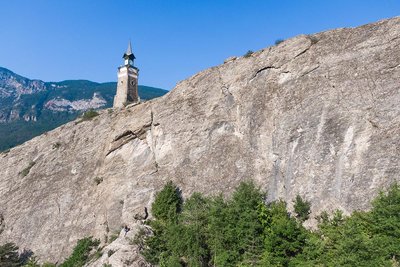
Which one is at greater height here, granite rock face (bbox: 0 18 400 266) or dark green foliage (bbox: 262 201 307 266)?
granite rock face (bbox: 0 18 400 266)

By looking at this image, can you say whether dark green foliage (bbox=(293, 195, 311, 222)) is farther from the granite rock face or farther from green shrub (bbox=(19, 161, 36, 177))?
green shrub (bbox=(19, 161, 36, 177))

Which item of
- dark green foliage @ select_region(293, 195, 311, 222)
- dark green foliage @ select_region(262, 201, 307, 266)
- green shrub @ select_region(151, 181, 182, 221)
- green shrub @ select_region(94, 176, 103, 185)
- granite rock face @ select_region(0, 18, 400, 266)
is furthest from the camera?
green shrub @ select_region(94, 176, 103, 185)

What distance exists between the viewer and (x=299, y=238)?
31.2 m

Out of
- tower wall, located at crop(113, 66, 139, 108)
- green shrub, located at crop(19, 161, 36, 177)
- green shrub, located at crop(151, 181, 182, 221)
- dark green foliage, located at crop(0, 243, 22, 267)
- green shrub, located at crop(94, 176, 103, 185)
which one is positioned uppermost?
tower wall, located at crop(113, 66, 139, 108)

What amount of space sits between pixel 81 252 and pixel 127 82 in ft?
110

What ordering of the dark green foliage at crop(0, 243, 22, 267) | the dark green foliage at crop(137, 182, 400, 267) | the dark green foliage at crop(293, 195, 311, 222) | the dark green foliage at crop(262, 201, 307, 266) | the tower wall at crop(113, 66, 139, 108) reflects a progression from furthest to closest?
the tower wall at crop(113, 66, 139, 108), the dark green foliage at crop(0, 243, 22, 267), the dark green foliage at crop(293, 195, 311, 222), the dark green foliage at crop(262, 201, 307, 266), the dark green foliage at crop(137, 182, 400, 267)

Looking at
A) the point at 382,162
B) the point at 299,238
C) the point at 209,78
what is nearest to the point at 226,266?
the point at 299,238

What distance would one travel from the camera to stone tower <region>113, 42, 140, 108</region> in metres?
70.1

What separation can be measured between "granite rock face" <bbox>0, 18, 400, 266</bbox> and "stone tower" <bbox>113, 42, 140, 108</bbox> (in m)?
9.64

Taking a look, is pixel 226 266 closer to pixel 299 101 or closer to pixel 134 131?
pixel 299 101

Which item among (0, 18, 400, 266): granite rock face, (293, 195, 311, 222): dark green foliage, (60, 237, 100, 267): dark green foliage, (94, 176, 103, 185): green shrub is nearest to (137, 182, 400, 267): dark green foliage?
(293, 195, 311, 222): dark green foliage

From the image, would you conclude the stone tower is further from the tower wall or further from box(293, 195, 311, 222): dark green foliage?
box(293, 195, 311, 222): dark green foliage

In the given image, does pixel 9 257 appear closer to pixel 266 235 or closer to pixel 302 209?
pixel 266 235

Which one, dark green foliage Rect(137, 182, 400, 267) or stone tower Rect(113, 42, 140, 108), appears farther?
stone tower Rect(113, 42, 140, 108)
